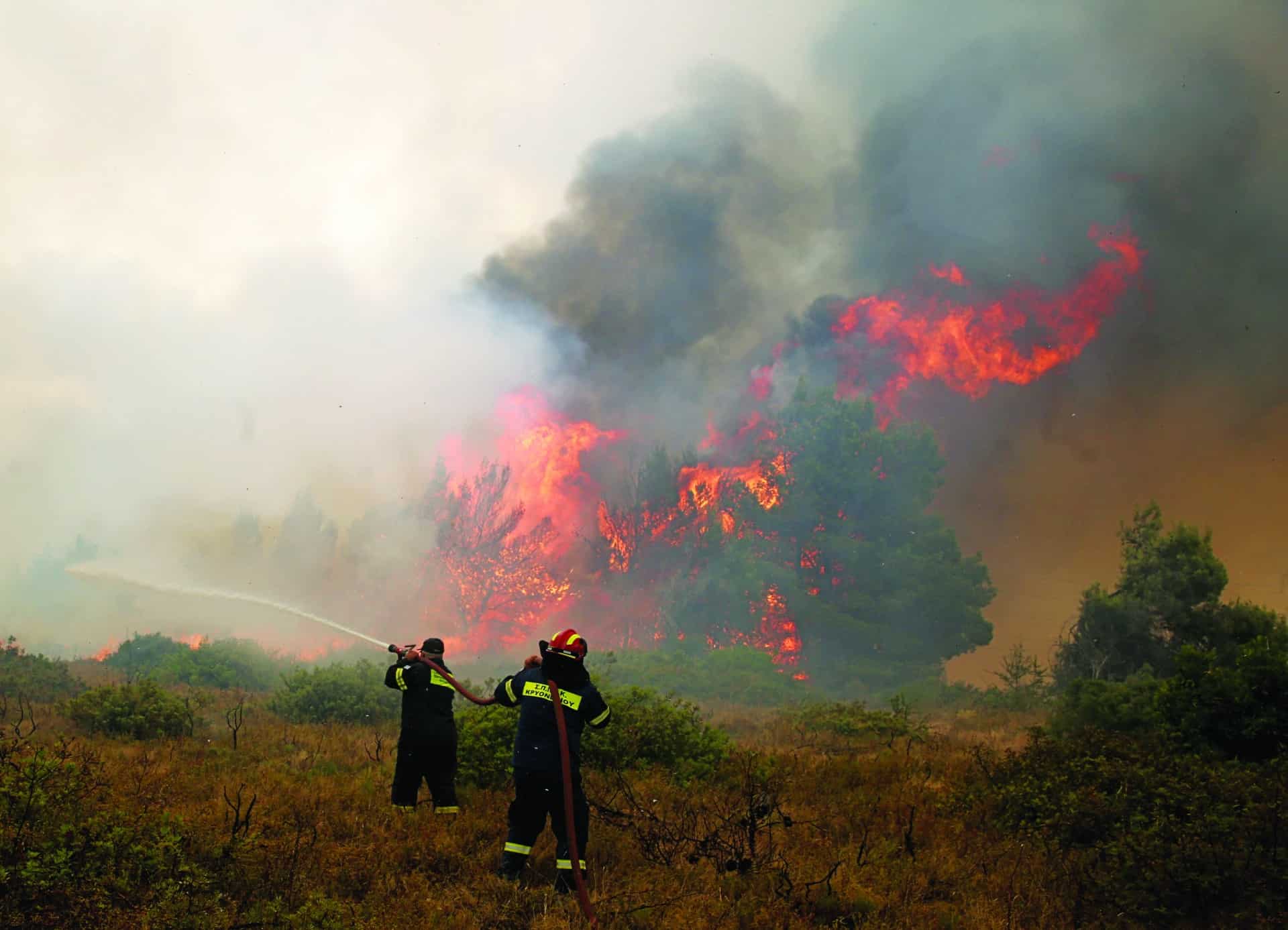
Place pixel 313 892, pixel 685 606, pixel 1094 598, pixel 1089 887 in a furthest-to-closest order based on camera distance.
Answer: pixel 685 606 < pixel 1094 598 < pixel 1089 887 < pixel 313 892

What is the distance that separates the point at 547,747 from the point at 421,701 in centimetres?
266

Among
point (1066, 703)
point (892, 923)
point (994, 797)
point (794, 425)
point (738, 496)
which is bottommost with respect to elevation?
point (892, 923)

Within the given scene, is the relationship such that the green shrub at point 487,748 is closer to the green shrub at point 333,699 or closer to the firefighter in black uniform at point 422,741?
the firefighter in black uniform at point 422,741

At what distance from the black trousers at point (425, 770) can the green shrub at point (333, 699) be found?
29.9ft

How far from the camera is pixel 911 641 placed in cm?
4044

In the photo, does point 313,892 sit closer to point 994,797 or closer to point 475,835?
point 475,835

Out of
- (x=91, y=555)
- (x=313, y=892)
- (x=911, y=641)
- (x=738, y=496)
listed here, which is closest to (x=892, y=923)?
(x=313, y=892)

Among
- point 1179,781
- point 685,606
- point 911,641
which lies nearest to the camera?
point 1179,781

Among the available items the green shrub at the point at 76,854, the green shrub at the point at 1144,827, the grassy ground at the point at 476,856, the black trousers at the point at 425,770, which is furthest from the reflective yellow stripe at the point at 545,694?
the green shrub at the point at 1144,827

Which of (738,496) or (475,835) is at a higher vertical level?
(738,496)

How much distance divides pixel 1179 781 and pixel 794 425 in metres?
37.4

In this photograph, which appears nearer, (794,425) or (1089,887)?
(1089,887)

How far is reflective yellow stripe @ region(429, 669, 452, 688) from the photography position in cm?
947

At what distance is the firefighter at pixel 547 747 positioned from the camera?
7273 millimetres
